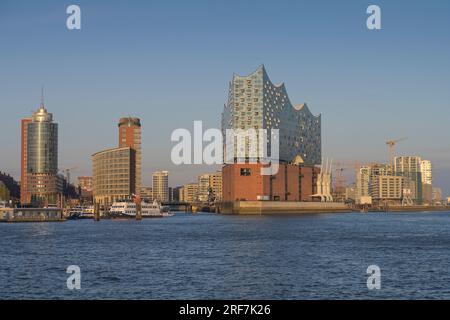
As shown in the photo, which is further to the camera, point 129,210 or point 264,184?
point 264,184

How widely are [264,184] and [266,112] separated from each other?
70.1 ft

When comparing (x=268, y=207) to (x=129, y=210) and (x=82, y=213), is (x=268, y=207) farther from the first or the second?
(x=82, y=213)

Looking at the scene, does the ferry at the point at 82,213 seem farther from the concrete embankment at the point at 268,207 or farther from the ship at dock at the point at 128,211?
the concrete embankment at the point at 268,207

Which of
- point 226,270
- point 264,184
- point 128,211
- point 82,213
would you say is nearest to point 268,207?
point 264,184

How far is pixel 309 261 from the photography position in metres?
40.2

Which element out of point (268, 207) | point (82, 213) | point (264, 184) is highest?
point (264, 184)

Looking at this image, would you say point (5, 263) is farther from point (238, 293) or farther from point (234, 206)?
point (234, 206)

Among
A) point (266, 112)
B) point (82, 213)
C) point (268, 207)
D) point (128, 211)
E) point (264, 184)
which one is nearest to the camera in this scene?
point (128, 211)

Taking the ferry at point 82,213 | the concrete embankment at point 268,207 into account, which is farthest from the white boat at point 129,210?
the concrete embankment at point 268,207

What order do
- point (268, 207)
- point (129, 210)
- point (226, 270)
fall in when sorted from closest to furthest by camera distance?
point (226, 270) < point (129, 210) < point (268, 207)

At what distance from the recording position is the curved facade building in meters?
163

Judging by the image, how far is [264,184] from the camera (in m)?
154
